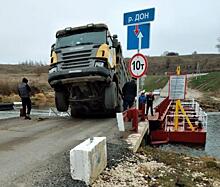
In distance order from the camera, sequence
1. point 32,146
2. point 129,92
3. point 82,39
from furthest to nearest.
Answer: point 129,92
point 82,39
point 32,146

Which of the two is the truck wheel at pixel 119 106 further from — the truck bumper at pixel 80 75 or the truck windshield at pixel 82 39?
the truck windshield at pixel 82 39

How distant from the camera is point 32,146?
6070mm

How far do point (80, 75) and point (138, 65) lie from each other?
121 inches

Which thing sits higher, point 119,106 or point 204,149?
point 119,106

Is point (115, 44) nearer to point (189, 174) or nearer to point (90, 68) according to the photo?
point (90, 68)

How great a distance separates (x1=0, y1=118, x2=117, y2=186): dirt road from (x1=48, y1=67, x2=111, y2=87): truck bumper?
193 centimetres

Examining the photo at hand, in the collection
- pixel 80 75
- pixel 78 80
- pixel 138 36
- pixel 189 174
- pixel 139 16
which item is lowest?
pixel 189 174

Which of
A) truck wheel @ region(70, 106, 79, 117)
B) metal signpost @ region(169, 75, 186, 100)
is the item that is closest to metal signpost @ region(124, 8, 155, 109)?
truck wheel @ region(70, 106, 79, 117)

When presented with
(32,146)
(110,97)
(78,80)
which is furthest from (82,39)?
(32,146)

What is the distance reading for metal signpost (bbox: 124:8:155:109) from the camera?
7.34m

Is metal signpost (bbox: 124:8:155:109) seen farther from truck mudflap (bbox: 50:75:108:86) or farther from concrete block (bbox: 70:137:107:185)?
concrete block (bbox: 70:137:107:185)

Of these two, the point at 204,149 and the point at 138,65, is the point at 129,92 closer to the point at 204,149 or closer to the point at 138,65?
the point at 138,65

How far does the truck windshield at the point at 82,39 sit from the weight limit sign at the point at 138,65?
3.13 meters

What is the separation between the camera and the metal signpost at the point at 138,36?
734cm
